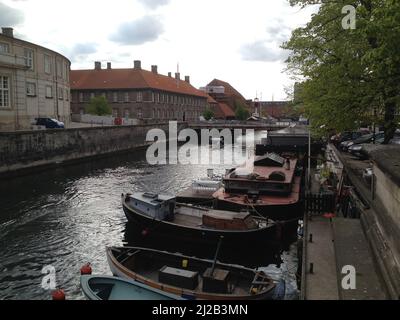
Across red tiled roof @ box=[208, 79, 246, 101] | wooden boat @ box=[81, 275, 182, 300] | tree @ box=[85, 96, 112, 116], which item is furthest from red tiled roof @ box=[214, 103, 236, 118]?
wooden boat @ box=[81, 275, 182, 300]

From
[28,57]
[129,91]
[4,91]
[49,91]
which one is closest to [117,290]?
[4,91]

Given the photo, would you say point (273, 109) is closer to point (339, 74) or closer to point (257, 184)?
point (257, 184)

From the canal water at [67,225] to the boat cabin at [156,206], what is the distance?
156 centimetres

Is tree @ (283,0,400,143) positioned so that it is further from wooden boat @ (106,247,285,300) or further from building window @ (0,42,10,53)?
building window @ (0,42,10,53)

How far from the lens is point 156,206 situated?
1964cm

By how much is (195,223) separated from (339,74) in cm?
969

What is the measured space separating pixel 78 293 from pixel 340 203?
12532mm

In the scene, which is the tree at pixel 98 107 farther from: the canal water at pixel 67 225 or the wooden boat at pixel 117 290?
the wooden boat at pixel 117 290

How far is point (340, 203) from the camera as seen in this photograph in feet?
63.8

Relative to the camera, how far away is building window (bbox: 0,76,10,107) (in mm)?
41150

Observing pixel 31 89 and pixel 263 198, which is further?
pixel 31 89

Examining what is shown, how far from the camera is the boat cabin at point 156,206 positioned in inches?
775

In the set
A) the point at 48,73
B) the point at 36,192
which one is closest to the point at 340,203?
the point at 36,192
